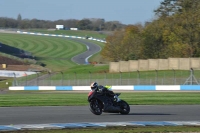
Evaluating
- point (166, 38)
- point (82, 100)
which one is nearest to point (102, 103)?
point (82, 100)

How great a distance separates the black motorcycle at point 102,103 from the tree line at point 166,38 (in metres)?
60.6

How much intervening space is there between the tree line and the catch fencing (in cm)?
2237

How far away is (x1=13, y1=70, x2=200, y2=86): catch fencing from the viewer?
54272mm

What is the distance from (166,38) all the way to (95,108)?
67795 millimetres

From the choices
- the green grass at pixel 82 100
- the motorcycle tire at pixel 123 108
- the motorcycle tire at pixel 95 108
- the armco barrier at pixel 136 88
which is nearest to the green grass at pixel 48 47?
the armco barrier at pixel 136 88

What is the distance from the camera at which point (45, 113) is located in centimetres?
2344

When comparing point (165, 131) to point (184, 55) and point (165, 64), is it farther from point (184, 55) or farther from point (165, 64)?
point (184, 55)

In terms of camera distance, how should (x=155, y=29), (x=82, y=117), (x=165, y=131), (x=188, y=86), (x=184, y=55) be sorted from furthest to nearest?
(x=155, y=29) < (x=184, y=55) < (x=188, y=86) < (x=82, y=117) < (x=165, y=131)

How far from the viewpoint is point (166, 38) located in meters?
89.2

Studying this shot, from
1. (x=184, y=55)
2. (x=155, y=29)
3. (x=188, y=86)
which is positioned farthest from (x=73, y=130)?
(x=155, y=29)

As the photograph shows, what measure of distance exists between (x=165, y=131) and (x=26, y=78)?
46.9 m

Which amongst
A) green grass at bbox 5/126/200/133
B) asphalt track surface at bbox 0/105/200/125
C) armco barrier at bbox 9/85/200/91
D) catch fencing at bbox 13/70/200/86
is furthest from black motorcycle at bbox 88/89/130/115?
catch fencing at bbox 13/70/200/86

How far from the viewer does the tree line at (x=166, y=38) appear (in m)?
82.9

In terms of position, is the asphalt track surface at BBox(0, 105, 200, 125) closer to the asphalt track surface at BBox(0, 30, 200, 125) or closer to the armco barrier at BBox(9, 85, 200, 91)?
the asphalt track surface at BBox(0, 30, 200, 125)
